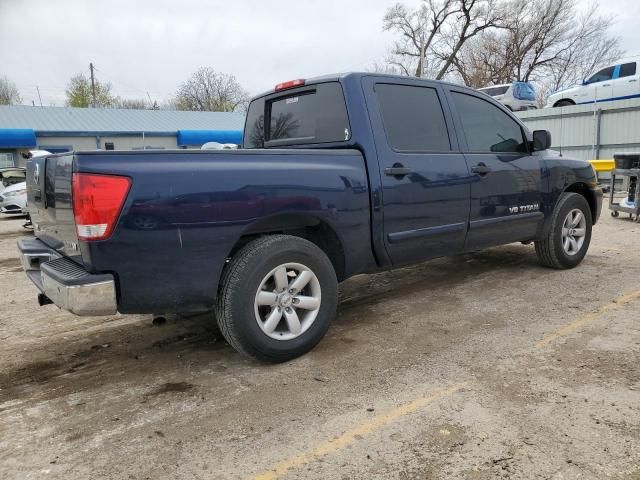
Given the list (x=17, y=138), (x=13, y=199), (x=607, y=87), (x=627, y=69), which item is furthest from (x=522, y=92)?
(x=17, y=138)

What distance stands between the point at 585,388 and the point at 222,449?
6.75 feet

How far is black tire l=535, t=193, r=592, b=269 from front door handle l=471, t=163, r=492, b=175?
128 centimetres

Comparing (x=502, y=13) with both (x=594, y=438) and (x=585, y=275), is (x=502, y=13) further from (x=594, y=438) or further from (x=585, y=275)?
(x=594, y=438)

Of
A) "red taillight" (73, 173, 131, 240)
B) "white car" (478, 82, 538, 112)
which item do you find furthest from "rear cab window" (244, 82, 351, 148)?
"white car" (478, 82, 538, 112)

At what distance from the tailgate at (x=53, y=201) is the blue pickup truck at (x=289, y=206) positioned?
2 centimetres

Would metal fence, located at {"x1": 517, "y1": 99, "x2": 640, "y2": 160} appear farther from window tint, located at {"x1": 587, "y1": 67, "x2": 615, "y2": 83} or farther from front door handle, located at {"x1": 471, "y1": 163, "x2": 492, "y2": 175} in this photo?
front door handle, located at {"x1": 471, "y1": 163, "x2": 492, "y2": 175}

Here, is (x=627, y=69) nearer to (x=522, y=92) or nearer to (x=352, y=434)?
(x=522, y=92)

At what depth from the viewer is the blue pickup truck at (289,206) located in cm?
271

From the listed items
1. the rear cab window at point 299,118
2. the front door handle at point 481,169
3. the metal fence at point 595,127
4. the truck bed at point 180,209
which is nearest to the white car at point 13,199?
the rear cab window at point 299,118

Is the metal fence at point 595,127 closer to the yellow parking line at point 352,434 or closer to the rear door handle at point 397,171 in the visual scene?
the rear door handle at point 397,171

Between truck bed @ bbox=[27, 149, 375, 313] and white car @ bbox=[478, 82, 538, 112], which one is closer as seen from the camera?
truck bed @ bbox=[27, 149, 375, 313]

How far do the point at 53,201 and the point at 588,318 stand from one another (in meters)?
4.03

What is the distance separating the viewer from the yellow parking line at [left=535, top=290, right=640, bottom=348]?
362 centimetres

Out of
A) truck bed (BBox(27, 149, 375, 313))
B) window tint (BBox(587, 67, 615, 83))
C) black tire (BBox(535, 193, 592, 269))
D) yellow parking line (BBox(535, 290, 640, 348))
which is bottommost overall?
yellow parking line (BBox(535, 290, 640, 348))
